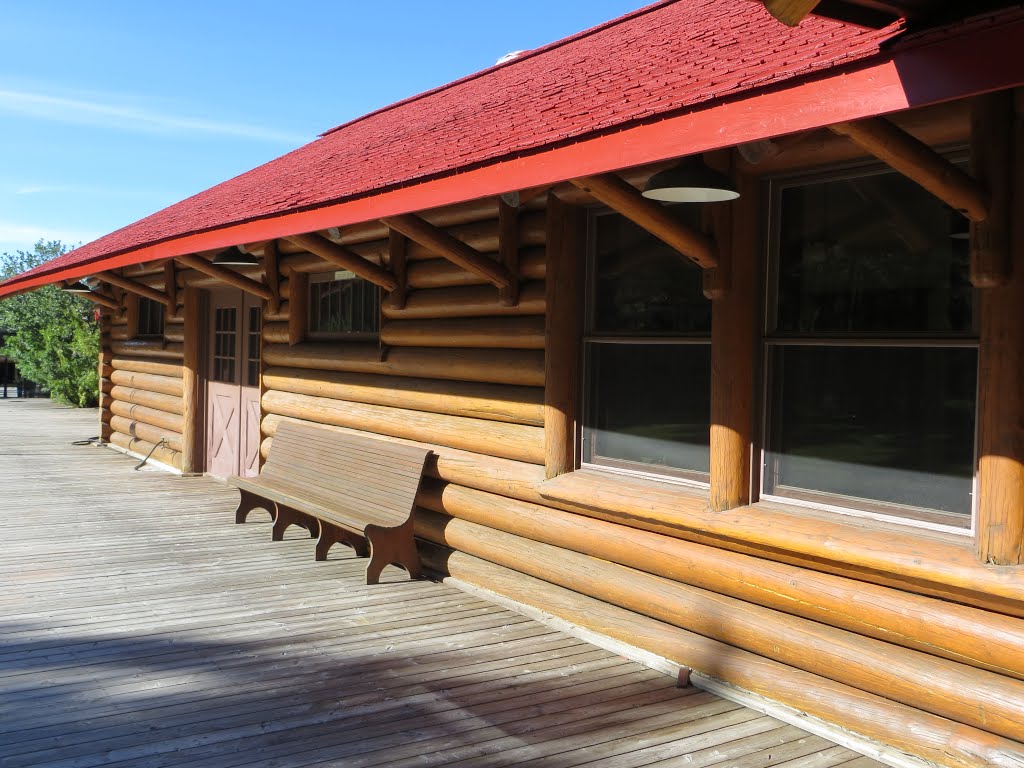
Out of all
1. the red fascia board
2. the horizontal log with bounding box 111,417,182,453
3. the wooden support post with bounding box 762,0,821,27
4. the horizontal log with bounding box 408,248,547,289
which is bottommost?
the horizontal log with bounding box 111,417,182,453

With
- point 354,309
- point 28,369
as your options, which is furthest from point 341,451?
point 28,369

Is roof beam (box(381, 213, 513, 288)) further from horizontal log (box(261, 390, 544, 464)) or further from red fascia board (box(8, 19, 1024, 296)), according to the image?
horizontal log (box(261, 390, 544, 464))

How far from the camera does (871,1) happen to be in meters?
2.98

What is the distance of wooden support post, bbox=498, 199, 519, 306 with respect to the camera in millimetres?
5750

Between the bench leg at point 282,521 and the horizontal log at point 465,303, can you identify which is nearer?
the horizontal log at point 465,303

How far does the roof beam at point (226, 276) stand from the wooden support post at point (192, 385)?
7.81 ft

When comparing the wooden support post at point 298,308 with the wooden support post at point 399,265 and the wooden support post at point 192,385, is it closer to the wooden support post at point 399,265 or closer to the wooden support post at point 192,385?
the wooden support post at point 399,265

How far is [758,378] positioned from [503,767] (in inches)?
77.7

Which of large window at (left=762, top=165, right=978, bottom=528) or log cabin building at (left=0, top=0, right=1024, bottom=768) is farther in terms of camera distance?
large window at (left=762, top=165, right=978, bottom=528)

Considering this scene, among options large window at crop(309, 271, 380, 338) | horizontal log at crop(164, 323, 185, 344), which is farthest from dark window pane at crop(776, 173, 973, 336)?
horizontal log at crop(164, 323, 185, 344)

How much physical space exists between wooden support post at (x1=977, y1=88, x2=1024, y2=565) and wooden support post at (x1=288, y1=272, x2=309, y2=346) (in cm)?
651

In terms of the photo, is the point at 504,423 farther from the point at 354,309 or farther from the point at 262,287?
the point at 262,287

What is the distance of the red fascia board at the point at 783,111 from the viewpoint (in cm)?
264

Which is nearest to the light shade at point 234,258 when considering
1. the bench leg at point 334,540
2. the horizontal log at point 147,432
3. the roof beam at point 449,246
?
the bench leg at point 334,540
